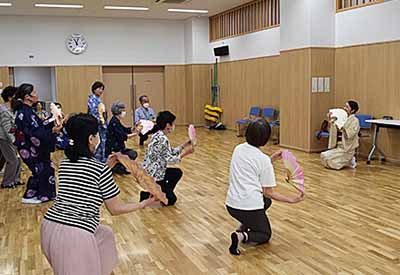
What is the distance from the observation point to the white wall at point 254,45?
11312 millimetres

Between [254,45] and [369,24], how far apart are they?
166 inches

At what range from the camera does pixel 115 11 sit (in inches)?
517

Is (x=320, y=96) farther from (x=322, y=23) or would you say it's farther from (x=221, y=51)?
(x=221, y=51)

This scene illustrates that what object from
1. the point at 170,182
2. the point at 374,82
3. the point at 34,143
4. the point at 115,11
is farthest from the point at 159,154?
the point at 115,11

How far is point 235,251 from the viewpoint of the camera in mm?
3799

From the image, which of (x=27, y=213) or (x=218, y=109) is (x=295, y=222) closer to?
(x=27, y=213)

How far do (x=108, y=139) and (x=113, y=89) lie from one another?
25.9 ft

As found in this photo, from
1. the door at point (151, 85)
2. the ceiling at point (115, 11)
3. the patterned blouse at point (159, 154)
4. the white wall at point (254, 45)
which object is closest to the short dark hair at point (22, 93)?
the patterned blouse at point (159, 154)

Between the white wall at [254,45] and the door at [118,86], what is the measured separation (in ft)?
10.6

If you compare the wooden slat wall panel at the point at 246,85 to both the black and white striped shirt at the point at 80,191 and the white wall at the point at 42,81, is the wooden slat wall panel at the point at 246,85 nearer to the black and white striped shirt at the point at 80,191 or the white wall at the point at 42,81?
the white wall at the point at 42,81

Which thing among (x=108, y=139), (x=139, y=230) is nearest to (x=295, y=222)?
(x=139, y=230)

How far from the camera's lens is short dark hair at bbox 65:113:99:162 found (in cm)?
229

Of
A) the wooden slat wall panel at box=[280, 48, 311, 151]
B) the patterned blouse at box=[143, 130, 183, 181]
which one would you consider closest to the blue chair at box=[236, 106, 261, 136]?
the wooden slat wall panel at box=[280, 48, 311, 151]

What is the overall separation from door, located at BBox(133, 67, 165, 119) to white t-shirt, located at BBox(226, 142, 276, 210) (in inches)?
460
